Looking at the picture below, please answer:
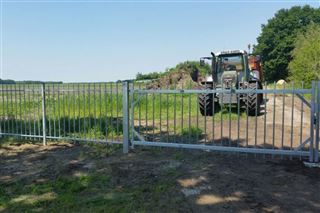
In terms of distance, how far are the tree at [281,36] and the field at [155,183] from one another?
53.1m

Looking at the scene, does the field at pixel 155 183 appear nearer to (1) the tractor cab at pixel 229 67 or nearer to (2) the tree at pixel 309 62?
(1) the tractor cab at pixel 229 67

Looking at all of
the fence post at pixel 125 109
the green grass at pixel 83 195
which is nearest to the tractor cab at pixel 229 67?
the fence post at pixel 125 109

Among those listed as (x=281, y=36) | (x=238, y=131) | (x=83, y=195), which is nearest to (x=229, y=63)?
(x=238, y=131)

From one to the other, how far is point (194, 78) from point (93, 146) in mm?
19953

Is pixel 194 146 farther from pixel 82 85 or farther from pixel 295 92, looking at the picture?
pixel 82 85

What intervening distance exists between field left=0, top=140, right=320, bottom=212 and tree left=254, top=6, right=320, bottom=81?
5313cm

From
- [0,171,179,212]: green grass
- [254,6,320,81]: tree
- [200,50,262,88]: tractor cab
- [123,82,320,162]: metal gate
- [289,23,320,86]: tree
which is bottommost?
[0,171,179,212]: green grass

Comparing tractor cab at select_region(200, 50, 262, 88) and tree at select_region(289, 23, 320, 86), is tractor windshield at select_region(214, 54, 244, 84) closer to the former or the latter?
tractor cab at select_region(200, 50, 262, 88)

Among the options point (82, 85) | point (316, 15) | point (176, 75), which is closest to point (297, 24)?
point (316, 15)

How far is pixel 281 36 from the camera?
5766cm

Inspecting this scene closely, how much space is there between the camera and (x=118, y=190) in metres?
4.85

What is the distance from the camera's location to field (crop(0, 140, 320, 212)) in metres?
4.24

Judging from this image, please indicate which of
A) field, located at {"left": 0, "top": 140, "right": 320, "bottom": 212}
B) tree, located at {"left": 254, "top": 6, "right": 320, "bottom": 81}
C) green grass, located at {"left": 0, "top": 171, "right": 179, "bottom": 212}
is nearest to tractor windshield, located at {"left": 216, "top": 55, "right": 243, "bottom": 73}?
field, located at {"left": 0, "top": 140, "right": 320, "bottom": 212}

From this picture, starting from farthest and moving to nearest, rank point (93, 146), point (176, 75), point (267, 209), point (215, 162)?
1. point (176, 75)
2. point (93, 146)
3. point (215, 162)
4. point (267, 209)
